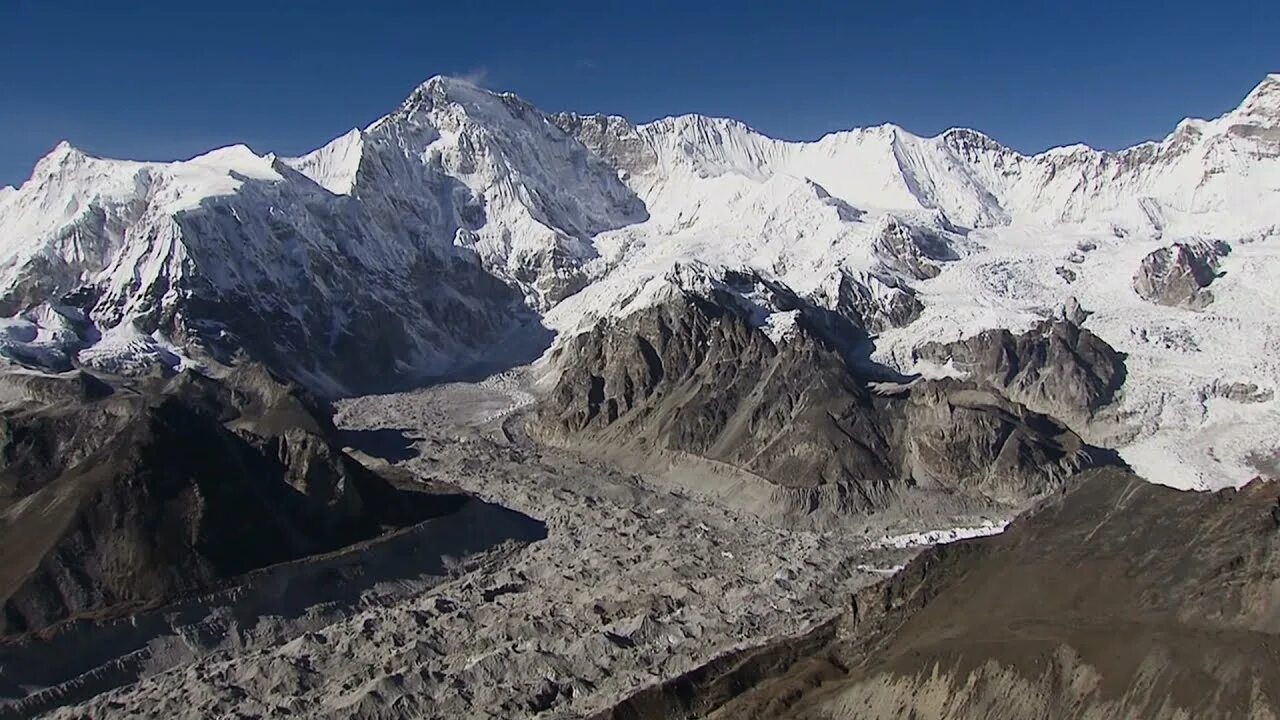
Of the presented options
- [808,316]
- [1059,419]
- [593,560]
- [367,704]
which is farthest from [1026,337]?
[367,704]

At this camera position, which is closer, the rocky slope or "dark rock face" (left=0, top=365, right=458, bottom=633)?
"dark rock face" (left=0, top=365, right=458, bottom=633)

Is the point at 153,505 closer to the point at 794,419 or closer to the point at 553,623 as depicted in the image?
the point at 553,623

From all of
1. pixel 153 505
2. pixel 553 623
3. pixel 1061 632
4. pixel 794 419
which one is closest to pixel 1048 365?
pixel 794 419

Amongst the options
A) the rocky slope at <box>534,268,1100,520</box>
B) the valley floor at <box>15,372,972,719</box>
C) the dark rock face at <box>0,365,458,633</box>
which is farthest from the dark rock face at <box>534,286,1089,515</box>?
the dark rock face at <box>0,365,458,633</box>

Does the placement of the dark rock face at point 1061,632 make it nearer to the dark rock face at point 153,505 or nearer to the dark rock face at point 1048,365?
the dark rock face at point 153,505

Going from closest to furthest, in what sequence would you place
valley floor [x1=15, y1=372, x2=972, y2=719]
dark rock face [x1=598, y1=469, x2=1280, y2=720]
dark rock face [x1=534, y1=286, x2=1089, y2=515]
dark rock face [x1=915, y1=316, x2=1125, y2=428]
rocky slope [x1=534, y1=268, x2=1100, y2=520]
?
dark rock face [x1=598, y1=469, x2=1280, y2=720] < valley floor [x1=15, y1=372, x2=972, y2=719] < rocky slope [x1=534, y1=268, x2=1100, y2=520] < dark rock face [x1=534, y1=286, x2=1089, y2=515] < dark rock face [x1=915, y1=316, x2=1125, y2=428]

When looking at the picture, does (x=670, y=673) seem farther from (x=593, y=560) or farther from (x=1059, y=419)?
(x=1059, y=419)

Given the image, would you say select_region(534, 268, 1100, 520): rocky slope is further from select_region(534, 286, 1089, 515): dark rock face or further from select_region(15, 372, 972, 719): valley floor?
select_region(15, 372, 972, 719): valley floor

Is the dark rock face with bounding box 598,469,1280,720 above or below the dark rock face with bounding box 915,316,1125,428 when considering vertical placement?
below
